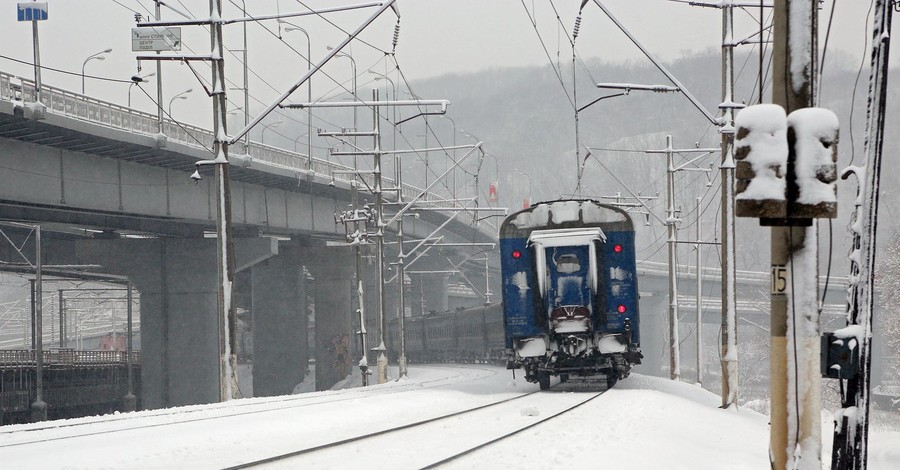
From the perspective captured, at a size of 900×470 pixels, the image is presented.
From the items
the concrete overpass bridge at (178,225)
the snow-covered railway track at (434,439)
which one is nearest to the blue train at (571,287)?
the snow-covered railway track at (434,439)

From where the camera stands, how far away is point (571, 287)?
23.9 m

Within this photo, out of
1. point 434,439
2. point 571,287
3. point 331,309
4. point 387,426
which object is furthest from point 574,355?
point 331,309

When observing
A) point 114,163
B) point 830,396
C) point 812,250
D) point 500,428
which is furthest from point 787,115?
point 830,396

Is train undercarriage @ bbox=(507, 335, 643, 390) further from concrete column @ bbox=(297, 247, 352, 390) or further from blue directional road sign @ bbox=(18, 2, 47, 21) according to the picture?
concrete column @ bbox=(297, 247, 352, 390)

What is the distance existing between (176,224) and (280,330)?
22732 mm

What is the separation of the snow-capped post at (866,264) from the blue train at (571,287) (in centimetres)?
1239

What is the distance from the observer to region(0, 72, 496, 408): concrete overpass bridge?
36812 mm

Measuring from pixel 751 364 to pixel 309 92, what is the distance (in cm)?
6884

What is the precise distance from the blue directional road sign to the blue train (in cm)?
2045

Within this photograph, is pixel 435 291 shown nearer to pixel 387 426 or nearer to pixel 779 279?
pixel 387 426

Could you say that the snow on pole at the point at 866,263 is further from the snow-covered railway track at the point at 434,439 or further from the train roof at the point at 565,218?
the train roof at the point at 565,218

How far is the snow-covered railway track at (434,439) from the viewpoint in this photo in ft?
38.8

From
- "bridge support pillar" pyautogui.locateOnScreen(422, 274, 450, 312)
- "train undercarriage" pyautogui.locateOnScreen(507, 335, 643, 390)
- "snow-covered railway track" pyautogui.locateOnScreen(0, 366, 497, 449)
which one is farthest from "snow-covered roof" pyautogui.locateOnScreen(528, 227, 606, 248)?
"bridge support pillar" pyautogui.locateOnScreen(422, 274, 450, 312)

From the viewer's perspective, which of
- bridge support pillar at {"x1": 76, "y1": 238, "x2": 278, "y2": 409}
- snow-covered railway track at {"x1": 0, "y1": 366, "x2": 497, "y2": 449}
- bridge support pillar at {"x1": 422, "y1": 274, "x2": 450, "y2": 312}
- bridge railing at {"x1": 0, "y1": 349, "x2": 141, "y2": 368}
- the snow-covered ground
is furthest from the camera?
bridge support pillar at {"x1": 422, "y1": 274, "x2": 450, "y2": 312}
